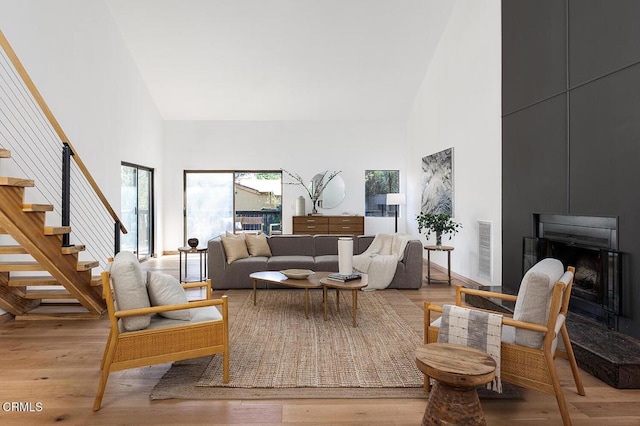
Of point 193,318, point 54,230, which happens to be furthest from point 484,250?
point 54,230

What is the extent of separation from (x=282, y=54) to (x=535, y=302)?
6709mm

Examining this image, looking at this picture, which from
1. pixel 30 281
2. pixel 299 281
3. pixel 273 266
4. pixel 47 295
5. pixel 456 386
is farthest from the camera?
pixel 273 266

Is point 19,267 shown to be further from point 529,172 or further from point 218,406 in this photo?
point 529,172

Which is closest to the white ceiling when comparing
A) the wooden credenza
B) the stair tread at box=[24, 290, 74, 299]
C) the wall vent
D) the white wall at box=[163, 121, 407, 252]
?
the white wall at box=[163, 121, 407, 252]

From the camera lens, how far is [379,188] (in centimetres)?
1005

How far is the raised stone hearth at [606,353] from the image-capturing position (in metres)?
2.80

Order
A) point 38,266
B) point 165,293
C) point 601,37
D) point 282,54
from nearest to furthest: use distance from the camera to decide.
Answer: point 165,293
point 601,37
point 38,266
point 282,54

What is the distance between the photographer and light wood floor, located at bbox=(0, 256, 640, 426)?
2.42 metres

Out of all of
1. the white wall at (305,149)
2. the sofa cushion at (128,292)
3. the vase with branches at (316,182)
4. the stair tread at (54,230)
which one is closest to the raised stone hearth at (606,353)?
the sofa cushion at (128,292)

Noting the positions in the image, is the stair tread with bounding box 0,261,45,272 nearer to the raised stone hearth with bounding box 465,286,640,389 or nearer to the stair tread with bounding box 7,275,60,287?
the stair tread with bounding box 7,275,60,287

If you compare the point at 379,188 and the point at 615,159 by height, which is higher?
the point at 379,188

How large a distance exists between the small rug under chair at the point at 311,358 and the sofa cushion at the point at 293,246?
5.37 ft

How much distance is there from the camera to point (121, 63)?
289 inches

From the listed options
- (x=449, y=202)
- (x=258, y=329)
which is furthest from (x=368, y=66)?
(x=258, y=329)
